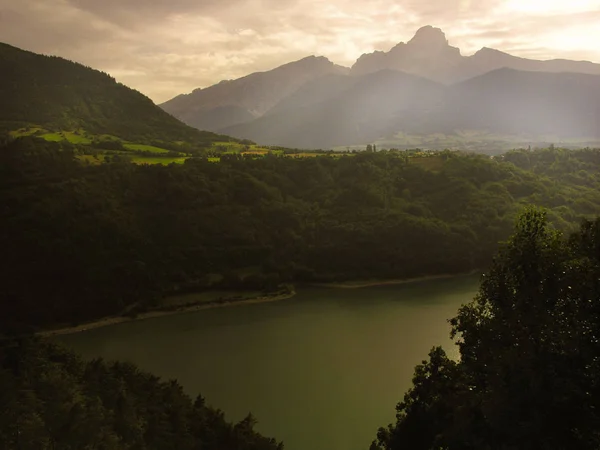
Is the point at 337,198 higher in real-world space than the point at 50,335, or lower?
higher

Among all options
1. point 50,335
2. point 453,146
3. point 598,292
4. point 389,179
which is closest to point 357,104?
point 453,146

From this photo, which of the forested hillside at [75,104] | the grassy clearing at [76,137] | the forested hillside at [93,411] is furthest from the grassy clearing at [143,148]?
the forested hillside at [93,411]

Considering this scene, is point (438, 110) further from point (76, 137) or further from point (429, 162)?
point (76, 137)

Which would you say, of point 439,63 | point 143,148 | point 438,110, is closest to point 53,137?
point 143,148

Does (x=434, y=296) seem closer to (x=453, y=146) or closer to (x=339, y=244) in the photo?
(x=339, y=244)

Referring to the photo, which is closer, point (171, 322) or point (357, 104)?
point (171, 322)

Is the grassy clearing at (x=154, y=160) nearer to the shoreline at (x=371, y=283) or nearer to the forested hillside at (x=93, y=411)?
A: the shoreline at (x=371, y=283)

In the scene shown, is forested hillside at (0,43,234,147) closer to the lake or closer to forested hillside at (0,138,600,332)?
forested hillside at (0,138,600,332)
